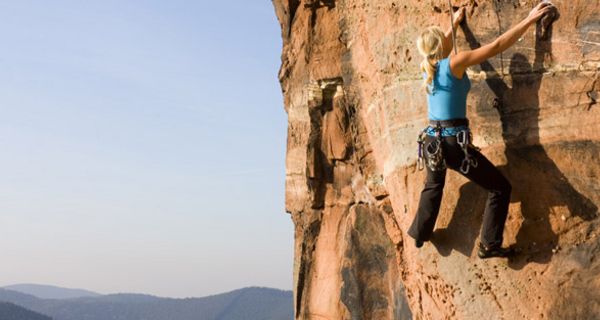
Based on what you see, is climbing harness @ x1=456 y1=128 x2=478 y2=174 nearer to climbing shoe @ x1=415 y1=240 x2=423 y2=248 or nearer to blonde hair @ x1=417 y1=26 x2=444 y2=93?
blonde hair @ x1=417 y1=26 x2=444 y2=93

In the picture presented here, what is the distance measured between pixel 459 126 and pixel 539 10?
5.78ft

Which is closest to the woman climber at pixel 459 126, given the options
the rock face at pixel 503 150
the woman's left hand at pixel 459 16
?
the rock face at pixel 503 150

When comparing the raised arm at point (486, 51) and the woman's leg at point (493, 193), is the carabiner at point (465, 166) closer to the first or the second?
the woman's leg at point (493, 193)

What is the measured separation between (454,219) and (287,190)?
341 inches

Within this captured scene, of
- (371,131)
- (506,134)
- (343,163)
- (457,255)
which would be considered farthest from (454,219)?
(343,163)

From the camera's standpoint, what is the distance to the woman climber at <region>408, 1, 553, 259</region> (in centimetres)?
766

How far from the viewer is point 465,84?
790 cm

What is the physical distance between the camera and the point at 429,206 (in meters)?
8.29

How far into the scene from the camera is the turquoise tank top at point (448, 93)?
7801 millimetres

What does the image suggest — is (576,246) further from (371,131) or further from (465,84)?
(371,131)

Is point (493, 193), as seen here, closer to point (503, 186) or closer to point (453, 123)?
point (503, 186)

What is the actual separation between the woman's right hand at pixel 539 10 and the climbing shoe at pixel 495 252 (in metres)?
2.77

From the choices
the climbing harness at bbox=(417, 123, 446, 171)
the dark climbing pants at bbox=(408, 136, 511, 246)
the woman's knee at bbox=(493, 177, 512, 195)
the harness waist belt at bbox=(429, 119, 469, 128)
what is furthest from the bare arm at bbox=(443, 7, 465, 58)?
the woman's knee at bbox=(493, 177, 512, 195)

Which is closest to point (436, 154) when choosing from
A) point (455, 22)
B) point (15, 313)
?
point (455, 22)
